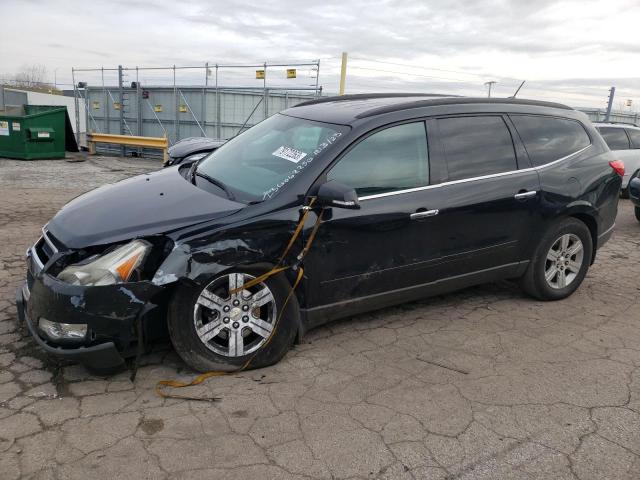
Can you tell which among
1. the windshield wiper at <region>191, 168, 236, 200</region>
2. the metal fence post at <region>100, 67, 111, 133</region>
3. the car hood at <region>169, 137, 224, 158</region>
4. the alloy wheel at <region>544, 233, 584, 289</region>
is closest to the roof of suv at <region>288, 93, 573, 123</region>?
the windshield wiper at <region>191, 168, 236, 200</region>

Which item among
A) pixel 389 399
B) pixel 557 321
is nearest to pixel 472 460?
pixel 389 399

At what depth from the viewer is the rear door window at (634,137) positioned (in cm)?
1096

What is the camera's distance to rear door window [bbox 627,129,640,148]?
1096cm

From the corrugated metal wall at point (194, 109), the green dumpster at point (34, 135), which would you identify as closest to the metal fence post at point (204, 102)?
the corrugated metal wall at point (194, 109)

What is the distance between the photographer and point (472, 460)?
2572mm

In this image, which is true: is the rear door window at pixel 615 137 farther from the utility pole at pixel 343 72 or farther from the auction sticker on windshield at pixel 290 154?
the auction sticker on windshield at pixel 290 154

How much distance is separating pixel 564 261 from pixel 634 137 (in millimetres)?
7988

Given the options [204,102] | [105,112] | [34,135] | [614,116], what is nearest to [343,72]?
[204,102]

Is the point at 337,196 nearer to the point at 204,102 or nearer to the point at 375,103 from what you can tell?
the point at 375,103

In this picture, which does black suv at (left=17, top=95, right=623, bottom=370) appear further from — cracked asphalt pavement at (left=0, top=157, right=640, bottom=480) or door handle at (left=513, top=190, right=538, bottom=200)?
cracked asphalt pavement at (left=0, top=157, right=640, bottom=480)

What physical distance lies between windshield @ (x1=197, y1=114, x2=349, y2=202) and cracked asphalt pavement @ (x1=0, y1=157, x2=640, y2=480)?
3.87 feet

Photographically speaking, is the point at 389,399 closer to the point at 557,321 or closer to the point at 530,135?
the point at 557,321

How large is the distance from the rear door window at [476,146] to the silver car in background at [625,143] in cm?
770

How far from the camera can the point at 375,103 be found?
4.05m
